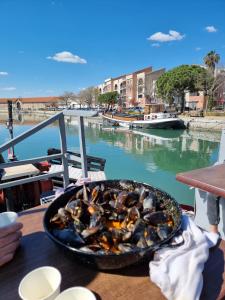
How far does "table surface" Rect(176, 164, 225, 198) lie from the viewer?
1.23 meters

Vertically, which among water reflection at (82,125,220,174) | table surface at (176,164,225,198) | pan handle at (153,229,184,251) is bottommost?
water reflection at (82,125,220,174)

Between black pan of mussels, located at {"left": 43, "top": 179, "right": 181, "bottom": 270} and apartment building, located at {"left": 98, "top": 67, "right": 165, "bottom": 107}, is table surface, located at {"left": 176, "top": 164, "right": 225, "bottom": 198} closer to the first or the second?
black pan of mussels, located at {"left": 43, "top": 179, "right": 181, "bottom": 270}

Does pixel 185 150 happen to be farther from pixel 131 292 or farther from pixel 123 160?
pixel 131 292

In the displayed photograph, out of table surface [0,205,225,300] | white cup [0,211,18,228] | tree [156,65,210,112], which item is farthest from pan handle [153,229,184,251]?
tree [156,65,210,112]

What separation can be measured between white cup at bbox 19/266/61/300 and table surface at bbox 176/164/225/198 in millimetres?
907

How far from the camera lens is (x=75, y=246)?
92 cm

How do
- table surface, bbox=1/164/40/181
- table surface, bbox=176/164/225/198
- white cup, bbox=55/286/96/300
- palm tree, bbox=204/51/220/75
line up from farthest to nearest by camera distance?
1. palm tree, bbox=204/51/220/75
2. table surface, bbox=1/164/40/181
3. table surface, bbox=176/164/225/198
4. white cup, bbox=55/286/96/300

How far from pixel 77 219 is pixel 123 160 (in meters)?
10.1

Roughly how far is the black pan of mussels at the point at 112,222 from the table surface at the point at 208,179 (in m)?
0.24

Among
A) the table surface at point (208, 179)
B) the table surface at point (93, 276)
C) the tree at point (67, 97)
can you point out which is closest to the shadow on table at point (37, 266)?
the table surface at point (93, 276)

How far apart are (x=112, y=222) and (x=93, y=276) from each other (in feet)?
0.96

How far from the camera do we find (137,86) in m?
52.0

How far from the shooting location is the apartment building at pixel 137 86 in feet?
153

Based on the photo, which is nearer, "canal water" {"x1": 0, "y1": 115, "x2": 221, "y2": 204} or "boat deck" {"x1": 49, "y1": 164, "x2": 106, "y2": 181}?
"boat deck" {"x1": 49, "y1": 164, "x2": 106, "y2": 181}
